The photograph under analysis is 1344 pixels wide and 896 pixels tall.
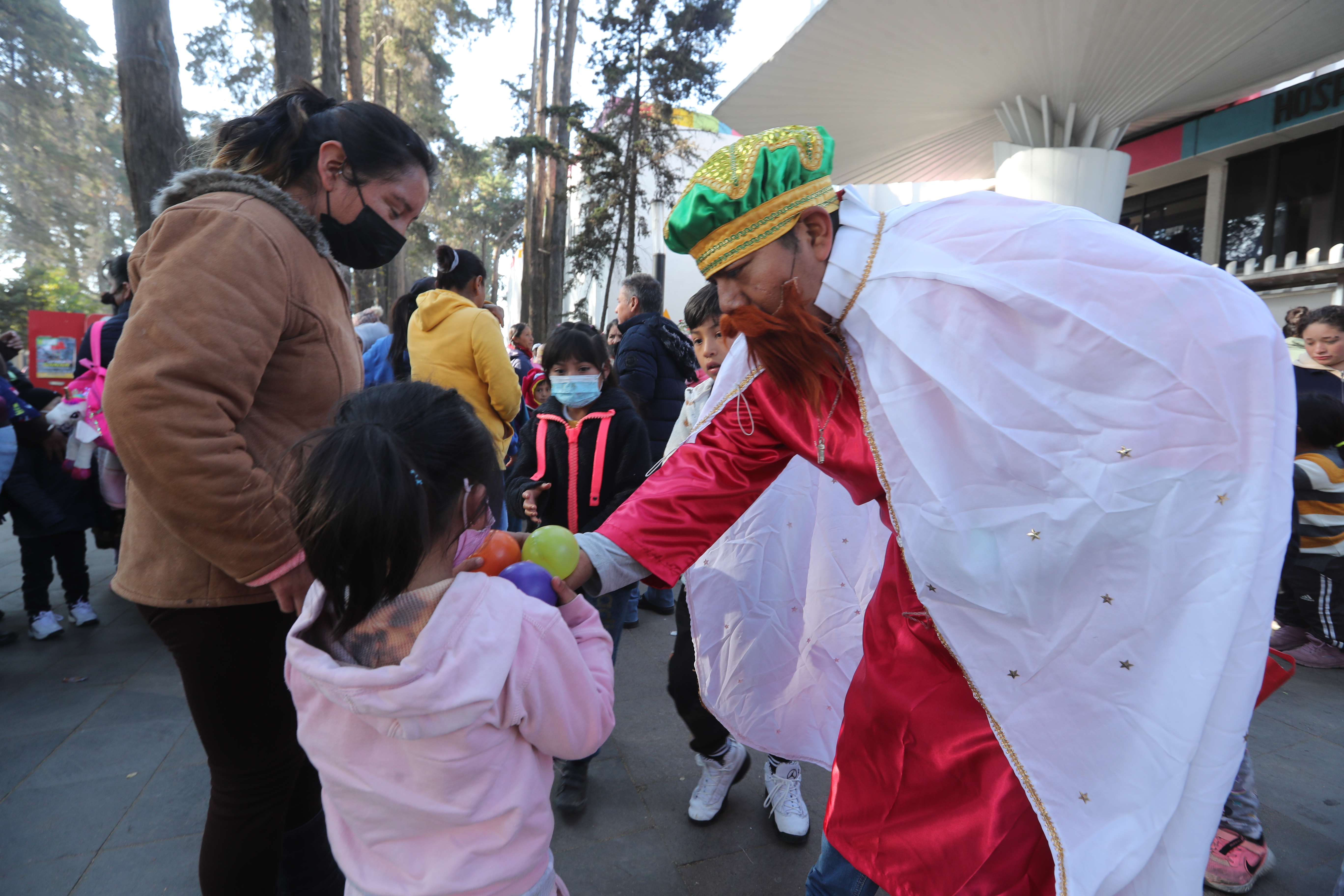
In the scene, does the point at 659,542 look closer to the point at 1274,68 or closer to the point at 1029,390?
the point at 1029,390

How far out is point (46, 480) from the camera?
4.09 meters

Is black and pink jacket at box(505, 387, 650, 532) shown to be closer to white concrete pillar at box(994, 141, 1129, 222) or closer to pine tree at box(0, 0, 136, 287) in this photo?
white concrete pillar at box(994, 141, 1129, 222)

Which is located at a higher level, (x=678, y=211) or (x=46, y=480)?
(x=678, y=211)

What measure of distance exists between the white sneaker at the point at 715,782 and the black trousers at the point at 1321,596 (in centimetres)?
281

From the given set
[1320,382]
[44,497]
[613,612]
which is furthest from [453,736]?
[1320,382]

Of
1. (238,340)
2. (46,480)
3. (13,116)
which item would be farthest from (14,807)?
(13,116)

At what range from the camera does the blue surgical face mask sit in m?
3.05

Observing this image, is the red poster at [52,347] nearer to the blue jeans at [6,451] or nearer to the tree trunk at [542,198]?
the blue jeans at [6,451]

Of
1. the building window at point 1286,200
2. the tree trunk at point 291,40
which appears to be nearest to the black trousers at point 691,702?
the tree trunk at point 291,40

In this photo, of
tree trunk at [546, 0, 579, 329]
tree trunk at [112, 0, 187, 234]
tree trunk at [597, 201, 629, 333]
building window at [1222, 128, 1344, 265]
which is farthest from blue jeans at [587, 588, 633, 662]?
building window at [1222, 128, 1344, 265]

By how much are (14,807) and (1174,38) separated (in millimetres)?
14308

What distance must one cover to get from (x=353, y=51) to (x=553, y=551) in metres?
14.5

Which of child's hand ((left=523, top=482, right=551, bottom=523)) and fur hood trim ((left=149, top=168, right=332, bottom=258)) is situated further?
child's hand ((left=523, top=482, right=551, bottom=523))

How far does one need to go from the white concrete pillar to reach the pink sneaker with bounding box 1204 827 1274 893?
1044 centimetres
